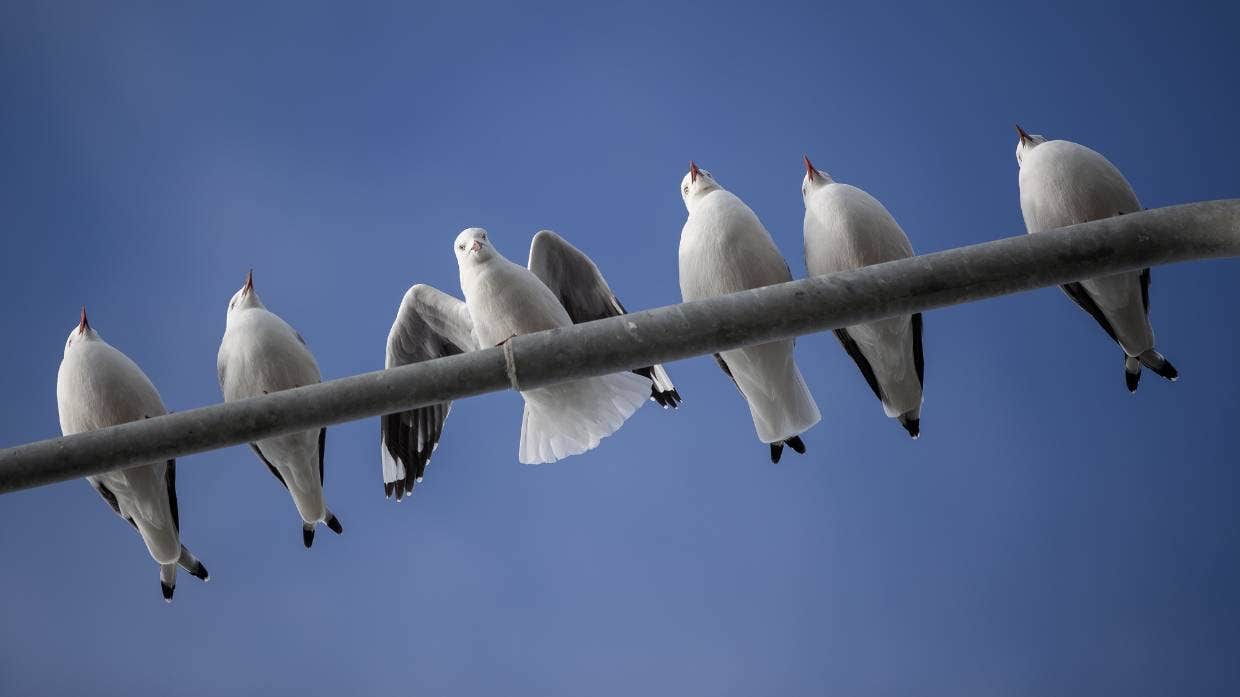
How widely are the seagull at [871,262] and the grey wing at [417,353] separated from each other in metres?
1.53

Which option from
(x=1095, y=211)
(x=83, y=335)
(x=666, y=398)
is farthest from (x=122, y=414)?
(x=1095, y=211)

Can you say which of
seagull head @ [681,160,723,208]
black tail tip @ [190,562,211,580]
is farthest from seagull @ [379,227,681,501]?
black tail tip @ [190,562,211,580]

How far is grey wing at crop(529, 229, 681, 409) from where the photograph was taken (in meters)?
4.59

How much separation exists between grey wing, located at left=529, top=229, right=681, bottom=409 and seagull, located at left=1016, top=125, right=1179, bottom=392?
157 cm

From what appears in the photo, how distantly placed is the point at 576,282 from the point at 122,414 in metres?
1.86

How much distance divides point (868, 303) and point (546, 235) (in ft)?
6.13

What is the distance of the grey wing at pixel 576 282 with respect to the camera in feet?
15.1

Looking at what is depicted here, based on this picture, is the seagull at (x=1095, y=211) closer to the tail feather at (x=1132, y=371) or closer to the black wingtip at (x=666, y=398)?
the tail feather at (x=1132, y=371)

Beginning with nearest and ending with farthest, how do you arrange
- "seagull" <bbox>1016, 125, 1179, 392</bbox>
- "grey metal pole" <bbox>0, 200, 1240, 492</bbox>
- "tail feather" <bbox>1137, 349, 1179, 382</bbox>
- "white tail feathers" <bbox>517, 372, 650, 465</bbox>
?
"grey metal pole" <bbox>0, 200, 1240, 492</bbox> < "seagull" <bbox>1016, 125, 1179, 392</bbox> < "tail feather" <bbox>1137, 349, 1179, 382</bbox> < "white tail feathers" <bbox>517, 372, 650, 465</bbox>

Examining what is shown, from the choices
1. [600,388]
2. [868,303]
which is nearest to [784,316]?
[868,303]

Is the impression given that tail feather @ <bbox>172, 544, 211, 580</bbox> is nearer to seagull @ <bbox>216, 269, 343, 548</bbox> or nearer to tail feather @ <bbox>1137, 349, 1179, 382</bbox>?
seagull @ <bbox>216, 269, 343, 548</bbox>

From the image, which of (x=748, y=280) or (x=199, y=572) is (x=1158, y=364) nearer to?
(x=748, y=280)

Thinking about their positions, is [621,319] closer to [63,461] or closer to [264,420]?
[264,420]

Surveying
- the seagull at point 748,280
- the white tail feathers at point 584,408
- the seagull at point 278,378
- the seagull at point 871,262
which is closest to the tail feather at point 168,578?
the seagull at point 278,378
